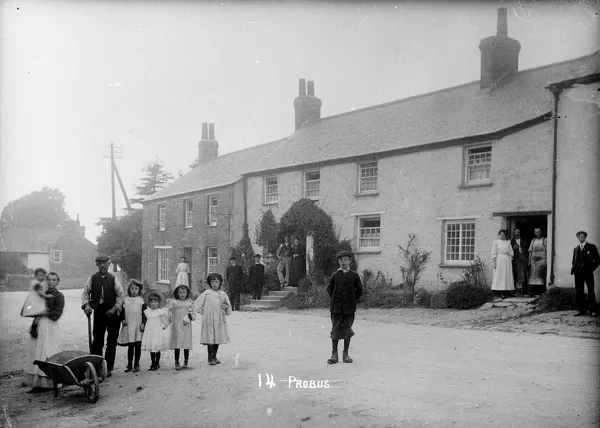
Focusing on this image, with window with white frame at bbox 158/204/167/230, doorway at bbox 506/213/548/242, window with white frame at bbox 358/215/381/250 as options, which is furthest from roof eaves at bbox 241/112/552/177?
window with white frame at bbox 158/204/167/230

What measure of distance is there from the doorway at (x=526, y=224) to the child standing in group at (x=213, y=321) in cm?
1042

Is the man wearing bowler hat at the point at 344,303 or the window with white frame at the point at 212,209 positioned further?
the window with white frame at the point at 212,209

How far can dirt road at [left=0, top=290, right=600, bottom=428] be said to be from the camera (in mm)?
6008

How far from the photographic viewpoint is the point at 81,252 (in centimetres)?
5556

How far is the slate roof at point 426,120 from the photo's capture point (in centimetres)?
1783

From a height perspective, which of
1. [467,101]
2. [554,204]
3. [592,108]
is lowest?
[554,204]

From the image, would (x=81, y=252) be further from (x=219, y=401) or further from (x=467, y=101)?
(x=219, y=401)

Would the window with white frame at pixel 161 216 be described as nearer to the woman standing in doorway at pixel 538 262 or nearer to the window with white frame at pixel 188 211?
the window with white frame at pixel 188 211

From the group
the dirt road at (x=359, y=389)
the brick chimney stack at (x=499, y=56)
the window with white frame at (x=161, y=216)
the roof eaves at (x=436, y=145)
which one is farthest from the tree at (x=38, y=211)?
the dirt road at (x=359, y=389)

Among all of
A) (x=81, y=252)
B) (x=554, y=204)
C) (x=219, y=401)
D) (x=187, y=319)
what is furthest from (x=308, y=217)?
(x=81, y=252)

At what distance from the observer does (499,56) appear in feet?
68.1

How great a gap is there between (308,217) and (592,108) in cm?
1108

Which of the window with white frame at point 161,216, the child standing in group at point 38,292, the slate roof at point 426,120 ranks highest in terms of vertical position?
the slate roof at point 426,120

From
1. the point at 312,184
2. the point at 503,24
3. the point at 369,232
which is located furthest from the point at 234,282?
the point at 503,24
